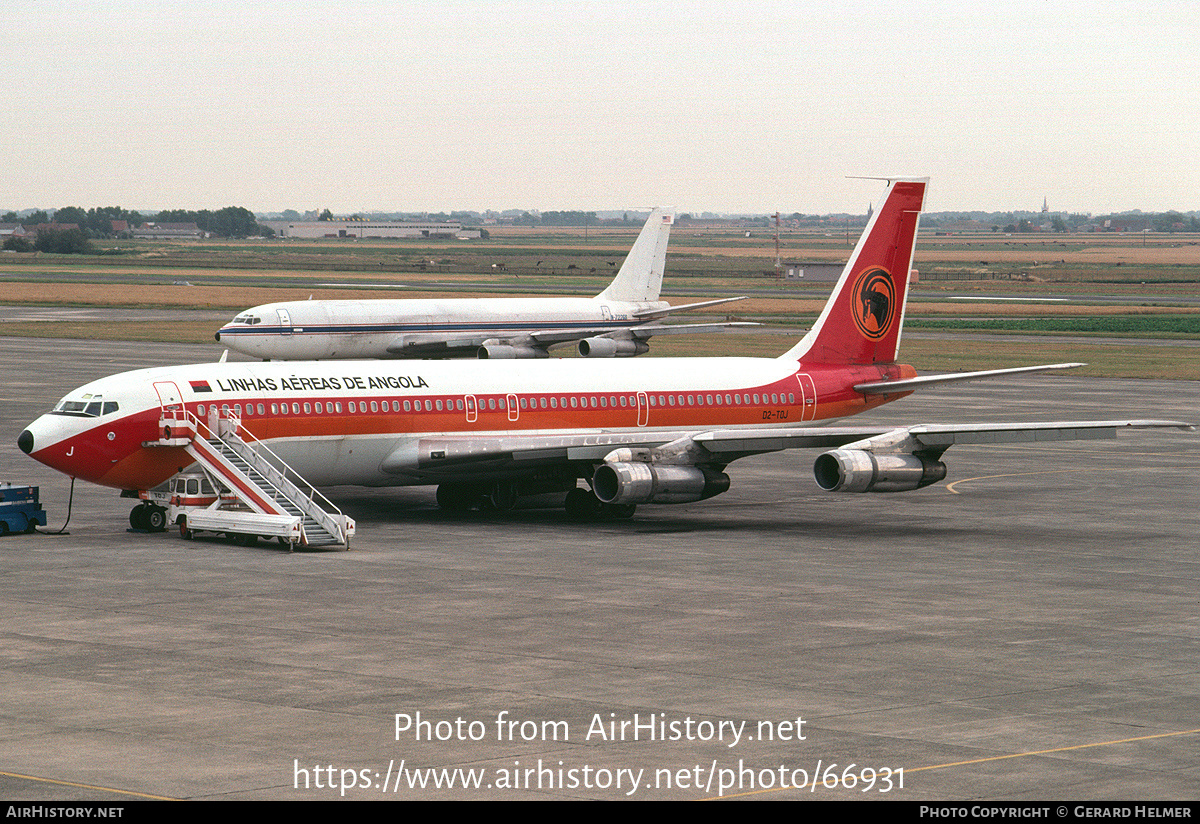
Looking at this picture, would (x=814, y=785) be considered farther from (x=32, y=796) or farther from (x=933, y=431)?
(x=933, y=431)

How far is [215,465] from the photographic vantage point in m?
39.8

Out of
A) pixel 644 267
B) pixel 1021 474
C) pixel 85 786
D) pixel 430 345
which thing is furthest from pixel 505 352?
pixel 85 786

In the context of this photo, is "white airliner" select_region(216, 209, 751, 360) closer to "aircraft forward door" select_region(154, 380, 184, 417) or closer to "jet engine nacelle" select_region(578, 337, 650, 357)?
"jet engine nacelle" select_region(578, 337, 650, 357)

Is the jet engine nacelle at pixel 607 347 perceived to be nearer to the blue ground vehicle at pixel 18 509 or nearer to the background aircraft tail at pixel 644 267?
the background aircraft tail at pixel 644 267

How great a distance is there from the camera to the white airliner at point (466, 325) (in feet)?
259

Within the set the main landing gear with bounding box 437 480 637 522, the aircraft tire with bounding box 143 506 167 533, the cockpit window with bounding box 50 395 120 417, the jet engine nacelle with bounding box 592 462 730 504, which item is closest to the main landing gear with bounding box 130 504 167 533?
the aircraft tire with bounding box 143 506 167 533

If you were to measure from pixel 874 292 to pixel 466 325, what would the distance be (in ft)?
119

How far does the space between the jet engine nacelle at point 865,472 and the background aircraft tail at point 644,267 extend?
48468mm

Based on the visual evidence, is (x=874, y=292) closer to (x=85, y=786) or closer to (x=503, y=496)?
(x=503, y=496)

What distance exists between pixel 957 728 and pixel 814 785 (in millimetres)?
3692

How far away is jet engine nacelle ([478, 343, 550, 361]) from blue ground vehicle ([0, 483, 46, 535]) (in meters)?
41.4

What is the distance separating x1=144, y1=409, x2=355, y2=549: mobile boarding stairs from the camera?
126 feet

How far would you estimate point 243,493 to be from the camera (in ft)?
128

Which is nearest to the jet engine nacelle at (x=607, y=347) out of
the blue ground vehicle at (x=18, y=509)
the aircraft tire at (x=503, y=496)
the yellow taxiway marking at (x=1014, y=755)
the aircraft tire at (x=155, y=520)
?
the aircraft tire at (x=503, y=496)
